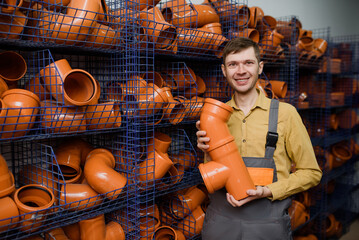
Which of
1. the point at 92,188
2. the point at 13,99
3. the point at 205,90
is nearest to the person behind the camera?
the point at 13,99

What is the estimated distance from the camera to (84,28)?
1.19 meters

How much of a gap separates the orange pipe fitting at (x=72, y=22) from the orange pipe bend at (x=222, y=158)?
0.56 meters

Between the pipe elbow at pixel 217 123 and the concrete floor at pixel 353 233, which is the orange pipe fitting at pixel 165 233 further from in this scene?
the concrete floor at pixel 353 233

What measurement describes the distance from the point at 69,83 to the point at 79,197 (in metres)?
0.45

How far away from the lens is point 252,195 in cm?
→ 126

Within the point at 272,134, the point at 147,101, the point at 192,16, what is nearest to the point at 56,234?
the point at 147,101

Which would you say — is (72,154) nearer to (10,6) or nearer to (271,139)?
(10,6)

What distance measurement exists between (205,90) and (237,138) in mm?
594

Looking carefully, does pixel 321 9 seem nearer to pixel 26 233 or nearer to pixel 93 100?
pixel 93 100

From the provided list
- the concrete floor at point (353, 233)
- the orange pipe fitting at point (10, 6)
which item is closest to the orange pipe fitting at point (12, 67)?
the orange pipe fitting at point (10, 6)

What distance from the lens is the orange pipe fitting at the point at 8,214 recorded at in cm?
100

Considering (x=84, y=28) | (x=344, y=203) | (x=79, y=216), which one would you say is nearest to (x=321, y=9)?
(x=344, y=203)

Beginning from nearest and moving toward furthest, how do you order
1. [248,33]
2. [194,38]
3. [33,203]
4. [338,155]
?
[33,203], [194,38], [248,33], [338,155]

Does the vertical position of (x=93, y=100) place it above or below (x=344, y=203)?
above
